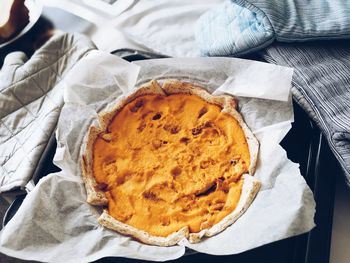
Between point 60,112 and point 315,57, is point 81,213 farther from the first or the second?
point 315,57

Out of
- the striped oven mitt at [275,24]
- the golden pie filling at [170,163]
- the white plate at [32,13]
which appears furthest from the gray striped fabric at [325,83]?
the white plate at [32,13]

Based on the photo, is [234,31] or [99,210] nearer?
[99,210]

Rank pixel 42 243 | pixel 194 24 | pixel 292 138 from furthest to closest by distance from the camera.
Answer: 1. pixel 194 24
2. pixel 292 138
3. pixel 42 243

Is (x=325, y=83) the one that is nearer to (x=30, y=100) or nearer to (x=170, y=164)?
(x=170, y=164)

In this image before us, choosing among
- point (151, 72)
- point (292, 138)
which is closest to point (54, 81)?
point (151, 72)

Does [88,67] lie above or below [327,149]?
above

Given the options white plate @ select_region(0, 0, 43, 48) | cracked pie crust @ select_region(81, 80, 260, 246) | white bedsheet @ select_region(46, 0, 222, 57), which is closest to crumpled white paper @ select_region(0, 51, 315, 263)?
cracked pie crust @ select_region(81, 80, 260, 246)

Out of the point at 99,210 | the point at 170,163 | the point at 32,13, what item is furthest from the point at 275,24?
the point at 32,13
